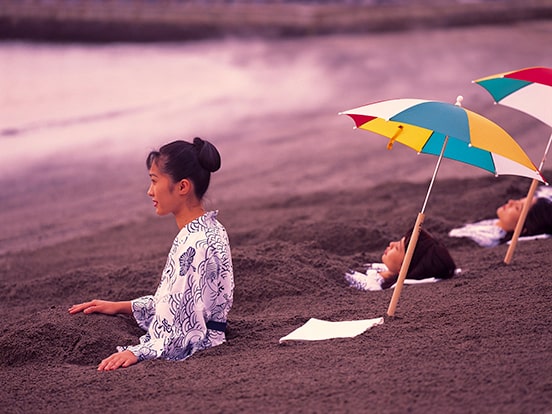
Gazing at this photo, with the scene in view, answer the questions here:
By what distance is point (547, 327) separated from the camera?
3664mm

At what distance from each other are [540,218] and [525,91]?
3.10ft

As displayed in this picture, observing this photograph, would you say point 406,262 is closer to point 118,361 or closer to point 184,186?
point 184,186

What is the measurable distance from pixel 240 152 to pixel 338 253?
11.5ft

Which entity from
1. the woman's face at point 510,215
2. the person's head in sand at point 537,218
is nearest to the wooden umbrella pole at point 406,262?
the person's head in sand at point 537,218

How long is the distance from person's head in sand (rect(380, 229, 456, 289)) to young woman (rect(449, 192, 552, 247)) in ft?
2.91

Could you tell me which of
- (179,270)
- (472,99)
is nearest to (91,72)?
(472,99)

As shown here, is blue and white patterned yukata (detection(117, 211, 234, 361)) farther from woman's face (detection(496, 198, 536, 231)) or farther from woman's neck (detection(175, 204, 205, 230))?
woman's face (detection(496, 198, 536, 231))

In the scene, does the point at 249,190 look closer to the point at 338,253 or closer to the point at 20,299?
the point at 338,253

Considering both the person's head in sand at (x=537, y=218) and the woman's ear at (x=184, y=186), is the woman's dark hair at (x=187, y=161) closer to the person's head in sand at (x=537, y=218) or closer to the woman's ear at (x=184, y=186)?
the woman's ear at (x=184, y=186)

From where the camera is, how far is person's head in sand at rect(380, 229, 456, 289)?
4.75m

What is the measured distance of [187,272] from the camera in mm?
3721

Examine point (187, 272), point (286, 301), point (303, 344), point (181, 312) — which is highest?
point (187, 272)

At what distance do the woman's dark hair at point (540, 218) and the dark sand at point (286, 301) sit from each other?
0.21 m

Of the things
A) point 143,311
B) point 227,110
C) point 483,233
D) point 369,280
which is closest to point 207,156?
point 143,311
